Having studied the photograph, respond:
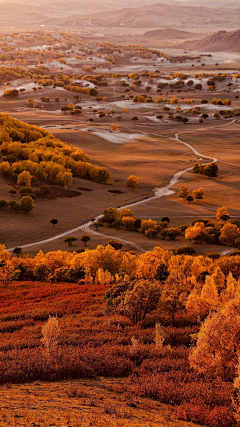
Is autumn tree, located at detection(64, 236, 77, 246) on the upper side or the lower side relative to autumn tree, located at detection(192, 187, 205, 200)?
lower

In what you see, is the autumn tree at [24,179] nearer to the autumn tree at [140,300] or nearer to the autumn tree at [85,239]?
the autumn tree at [85,239]

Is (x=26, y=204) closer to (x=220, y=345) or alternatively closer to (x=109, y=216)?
(x=109, y=216)

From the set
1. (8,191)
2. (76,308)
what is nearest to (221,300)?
(76,308)

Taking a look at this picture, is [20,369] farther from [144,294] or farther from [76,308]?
[76,308]

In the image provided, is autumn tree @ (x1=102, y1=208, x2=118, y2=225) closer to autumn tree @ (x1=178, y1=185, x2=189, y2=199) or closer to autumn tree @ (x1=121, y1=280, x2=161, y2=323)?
autumn tree @ (x1=178, y1=185, x2=189, y2=199)

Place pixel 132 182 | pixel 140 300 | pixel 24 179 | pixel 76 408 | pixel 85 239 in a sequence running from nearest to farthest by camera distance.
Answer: pixel 76 408, pixel 140 300, pixel 85 239, pixel 24 179, pixel 132 182

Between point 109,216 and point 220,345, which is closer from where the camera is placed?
point 220,345

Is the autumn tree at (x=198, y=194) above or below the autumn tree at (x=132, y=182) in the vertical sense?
below

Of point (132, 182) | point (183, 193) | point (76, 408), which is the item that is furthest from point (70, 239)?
point (76, 408)

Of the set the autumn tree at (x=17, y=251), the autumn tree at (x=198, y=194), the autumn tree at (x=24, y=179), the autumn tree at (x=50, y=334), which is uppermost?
the autumn tree at (x=50, y=334)

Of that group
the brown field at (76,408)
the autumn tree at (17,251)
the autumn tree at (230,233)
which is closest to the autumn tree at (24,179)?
the autumn tree at (17,251)

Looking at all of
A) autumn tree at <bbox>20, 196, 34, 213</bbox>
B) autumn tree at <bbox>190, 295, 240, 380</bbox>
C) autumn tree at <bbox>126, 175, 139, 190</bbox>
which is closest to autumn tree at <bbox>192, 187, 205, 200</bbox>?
autumn tree at <bbox>126, 175, 139, 190</bbox>
